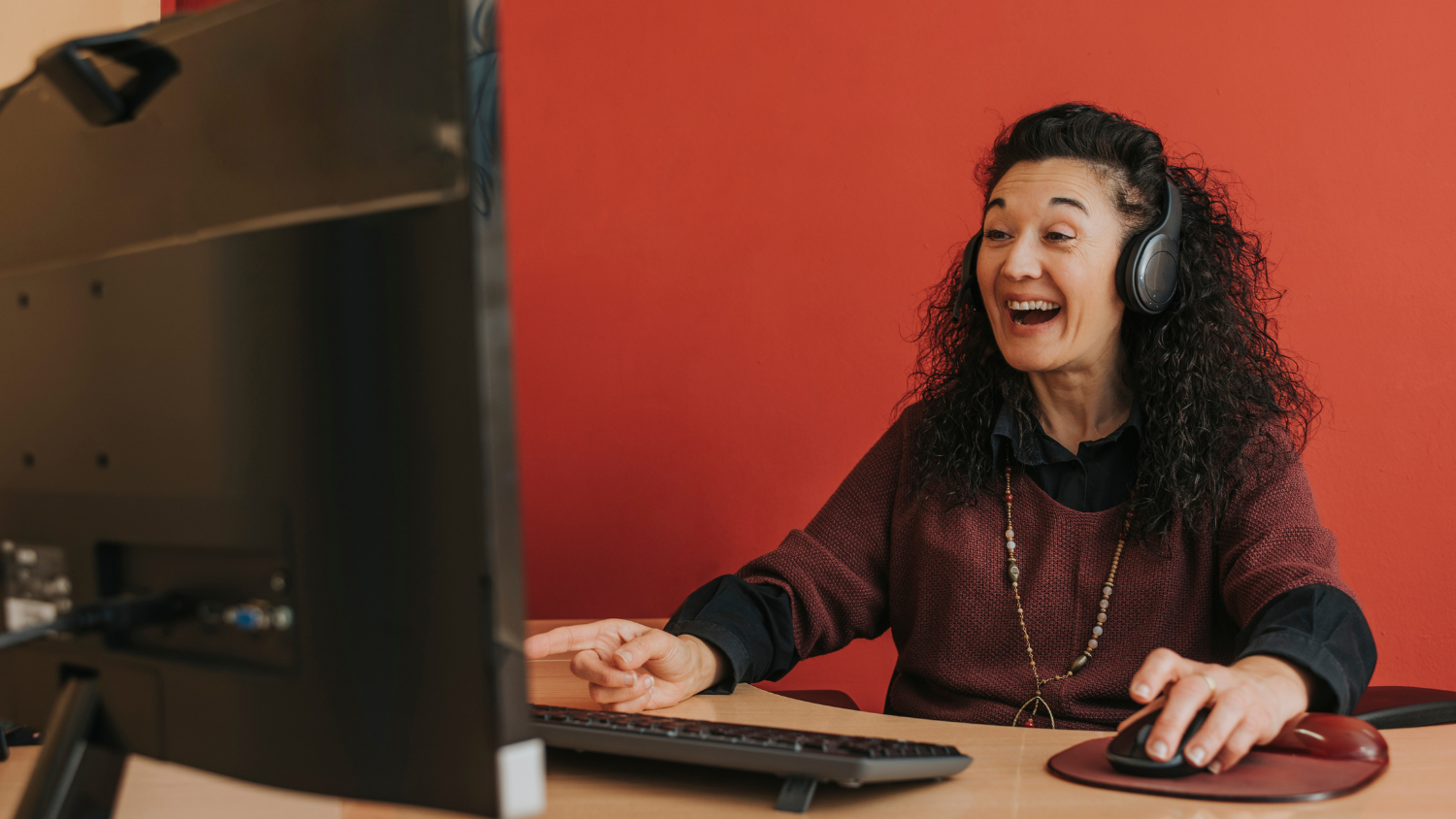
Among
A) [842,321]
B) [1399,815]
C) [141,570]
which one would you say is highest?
[842,321]

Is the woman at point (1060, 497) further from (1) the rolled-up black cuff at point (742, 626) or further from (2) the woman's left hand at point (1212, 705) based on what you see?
(2) the woman's left hand at point (1212, 705)

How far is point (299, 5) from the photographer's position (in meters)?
0.49

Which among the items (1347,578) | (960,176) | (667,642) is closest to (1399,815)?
(667,642)

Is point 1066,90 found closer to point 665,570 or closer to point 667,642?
point 665,570

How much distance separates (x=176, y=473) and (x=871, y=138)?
153 centimetres

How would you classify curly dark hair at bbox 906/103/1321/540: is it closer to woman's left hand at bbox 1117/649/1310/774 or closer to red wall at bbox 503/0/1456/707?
red wall at bbox 503/0/1456/707

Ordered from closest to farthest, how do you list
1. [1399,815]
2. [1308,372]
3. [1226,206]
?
1. [1399,815]
2. [1226,206]
3. [1308,372]

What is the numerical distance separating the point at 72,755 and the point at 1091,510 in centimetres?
113

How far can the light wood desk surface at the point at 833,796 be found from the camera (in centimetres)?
71

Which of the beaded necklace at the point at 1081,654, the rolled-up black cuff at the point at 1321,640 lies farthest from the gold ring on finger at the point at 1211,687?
the beaded necklace at the point at 1081,654

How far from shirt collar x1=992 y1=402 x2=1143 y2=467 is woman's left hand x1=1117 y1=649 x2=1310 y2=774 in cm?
52

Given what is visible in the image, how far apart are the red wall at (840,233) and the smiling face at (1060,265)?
473 millimetres

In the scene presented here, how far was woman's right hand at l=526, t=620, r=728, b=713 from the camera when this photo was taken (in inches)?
40.1

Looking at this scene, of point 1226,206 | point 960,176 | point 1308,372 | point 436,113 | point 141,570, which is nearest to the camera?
point 436,113
